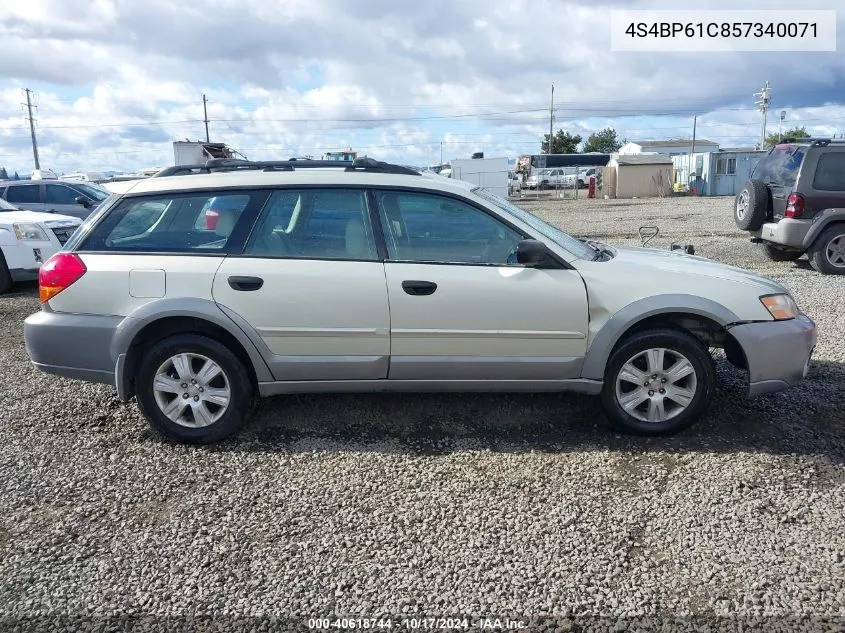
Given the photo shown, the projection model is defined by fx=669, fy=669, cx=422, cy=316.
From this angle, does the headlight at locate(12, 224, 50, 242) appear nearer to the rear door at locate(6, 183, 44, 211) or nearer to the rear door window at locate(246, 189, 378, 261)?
the rear door at locate(6, 183, 44, 211)

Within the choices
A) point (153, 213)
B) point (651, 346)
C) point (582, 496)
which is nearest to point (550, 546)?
point (582, 496)

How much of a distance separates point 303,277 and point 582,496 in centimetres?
204

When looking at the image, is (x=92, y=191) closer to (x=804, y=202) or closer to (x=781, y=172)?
(x=781, y=172)

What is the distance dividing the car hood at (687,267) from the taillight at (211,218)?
8.30 feet

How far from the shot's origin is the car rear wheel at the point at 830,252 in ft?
31.6

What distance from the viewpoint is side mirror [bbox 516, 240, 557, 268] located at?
13.1ft

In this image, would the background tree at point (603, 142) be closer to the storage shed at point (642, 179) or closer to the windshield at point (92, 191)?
the storage shed at point (642, 179)

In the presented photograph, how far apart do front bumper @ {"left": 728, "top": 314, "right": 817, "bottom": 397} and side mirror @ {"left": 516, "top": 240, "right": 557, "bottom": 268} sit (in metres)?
1.22

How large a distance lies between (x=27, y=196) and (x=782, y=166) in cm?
1478

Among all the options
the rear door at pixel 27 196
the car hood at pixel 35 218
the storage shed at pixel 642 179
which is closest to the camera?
the car hood at pixel 35 218

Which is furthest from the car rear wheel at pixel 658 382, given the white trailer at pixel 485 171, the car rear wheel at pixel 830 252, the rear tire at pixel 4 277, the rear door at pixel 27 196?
the white trailer at pixel 485 171

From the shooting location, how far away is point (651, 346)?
411 cm

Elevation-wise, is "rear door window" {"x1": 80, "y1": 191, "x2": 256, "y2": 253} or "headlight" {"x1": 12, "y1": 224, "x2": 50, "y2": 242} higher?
"rear door window" {"x1": 80, "y1": 191, "x2": 256, "y2": 253}

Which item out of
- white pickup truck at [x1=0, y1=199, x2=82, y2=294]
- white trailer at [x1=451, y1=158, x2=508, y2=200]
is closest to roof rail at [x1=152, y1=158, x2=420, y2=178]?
white pickup truck at [x1=0, y1=199, x2=82, y2=294]
